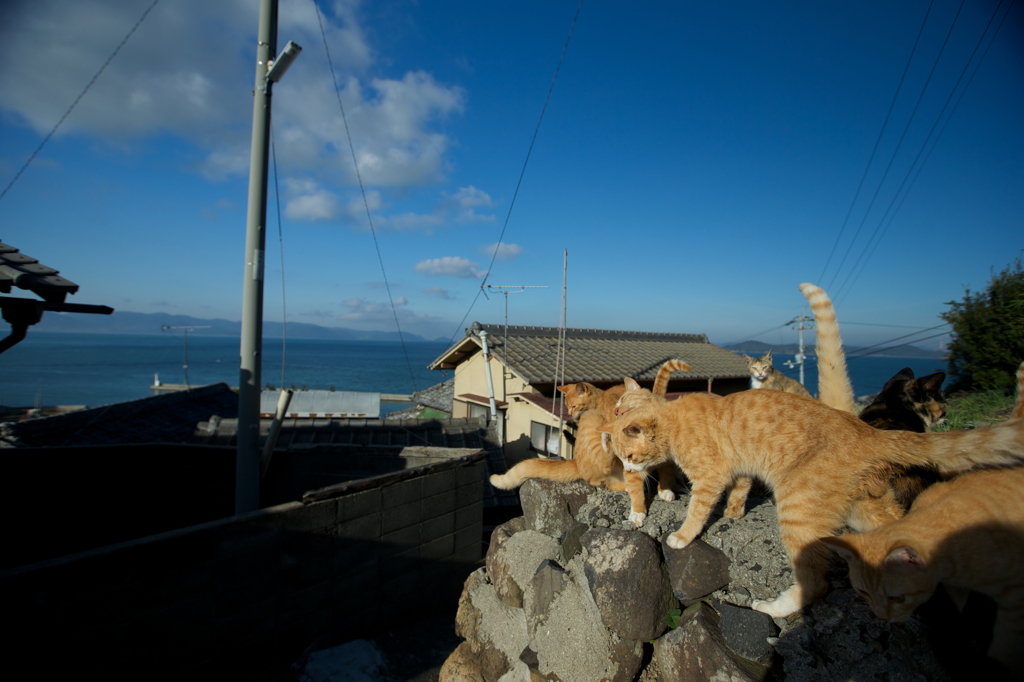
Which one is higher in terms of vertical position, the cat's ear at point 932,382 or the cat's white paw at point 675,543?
the cat's ear at point 932,382

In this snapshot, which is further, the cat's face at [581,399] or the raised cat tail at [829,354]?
the cat's face at [581,399]

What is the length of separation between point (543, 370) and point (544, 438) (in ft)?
5.29

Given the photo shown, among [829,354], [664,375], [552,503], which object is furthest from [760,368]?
[552,503]

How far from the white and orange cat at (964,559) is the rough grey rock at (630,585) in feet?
2.98

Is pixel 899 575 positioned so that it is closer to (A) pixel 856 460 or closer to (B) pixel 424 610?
(A) pixel 856 460

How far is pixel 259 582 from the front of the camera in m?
3.44

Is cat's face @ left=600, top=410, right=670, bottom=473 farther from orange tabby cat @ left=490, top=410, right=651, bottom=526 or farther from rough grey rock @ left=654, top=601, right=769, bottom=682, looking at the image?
rough grey rock @ left=654, top=601, right=769, bottom=682

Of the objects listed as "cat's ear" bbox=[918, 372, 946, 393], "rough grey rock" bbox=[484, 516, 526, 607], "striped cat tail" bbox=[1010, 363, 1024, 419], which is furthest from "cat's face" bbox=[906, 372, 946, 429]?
Result: "rough grey rock" bbox=[484, 516, 526, 607]

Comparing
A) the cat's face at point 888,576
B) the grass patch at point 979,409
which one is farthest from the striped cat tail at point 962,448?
the grass patch at point 979,409

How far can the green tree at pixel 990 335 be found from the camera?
19.0ft

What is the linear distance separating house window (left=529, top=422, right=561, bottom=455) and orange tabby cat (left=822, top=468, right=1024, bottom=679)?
825 centimetres

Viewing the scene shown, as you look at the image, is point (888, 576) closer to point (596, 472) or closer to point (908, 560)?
point (908, 560)

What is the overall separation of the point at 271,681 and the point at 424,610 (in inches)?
57.9

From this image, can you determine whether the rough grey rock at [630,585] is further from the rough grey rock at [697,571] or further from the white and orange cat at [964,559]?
the white and orange cat at [964,559]
